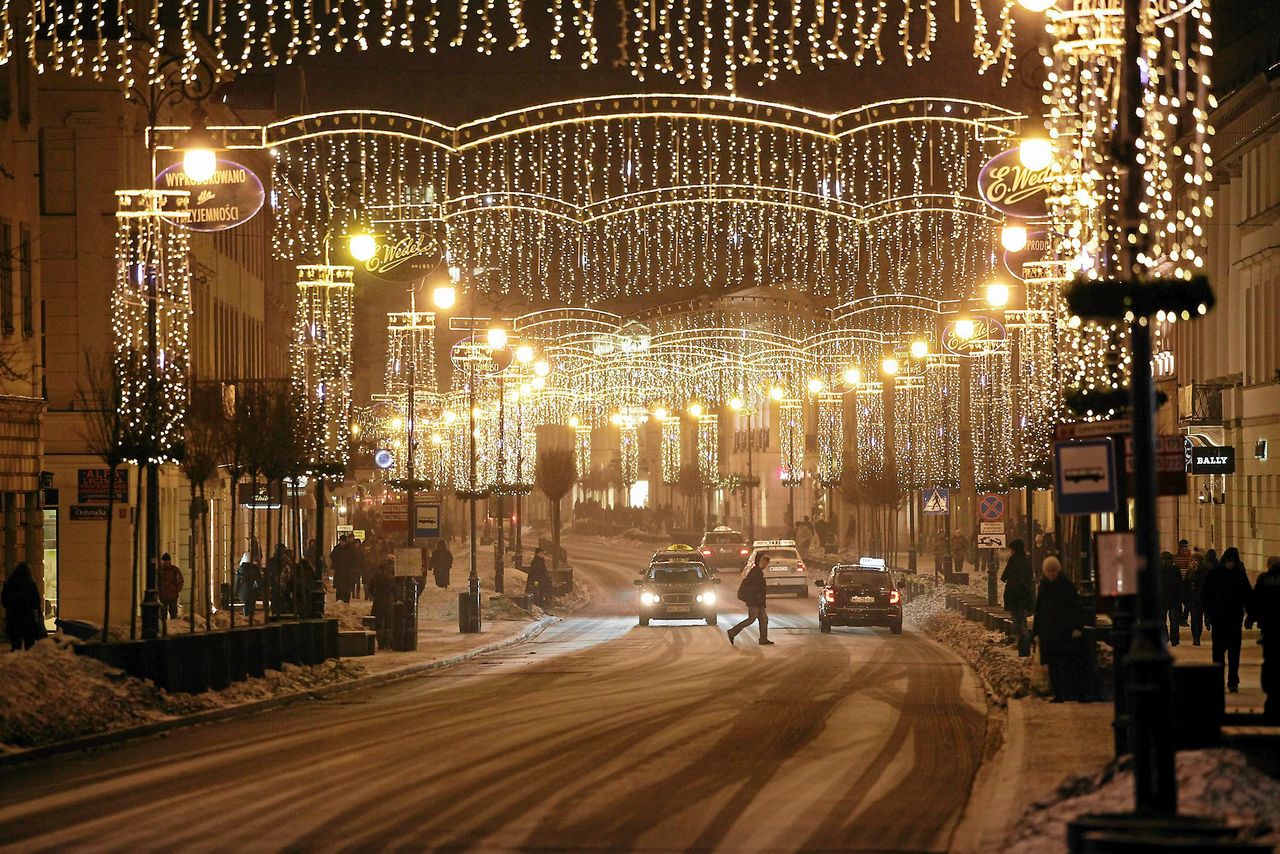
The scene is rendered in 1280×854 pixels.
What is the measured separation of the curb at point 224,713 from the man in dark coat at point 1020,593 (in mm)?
9209

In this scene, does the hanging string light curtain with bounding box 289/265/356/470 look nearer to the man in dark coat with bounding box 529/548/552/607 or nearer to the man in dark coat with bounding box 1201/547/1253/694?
the man in dark coat with bounding box 529/548/552/607

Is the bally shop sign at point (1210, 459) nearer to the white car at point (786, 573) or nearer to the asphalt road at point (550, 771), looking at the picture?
the asphalt road at point (550, 771)

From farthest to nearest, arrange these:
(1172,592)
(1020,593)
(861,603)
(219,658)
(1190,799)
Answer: (861,603) < (1172,592) < (1020,593) < (219,658) < (1190,799)

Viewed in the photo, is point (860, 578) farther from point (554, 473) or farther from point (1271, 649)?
point (554, 473)

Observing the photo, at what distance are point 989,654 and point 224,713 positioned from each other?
1176 centimetres

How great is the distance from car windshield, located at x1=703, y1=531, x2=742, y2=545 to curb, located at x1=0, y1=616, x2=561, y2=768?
42.1m

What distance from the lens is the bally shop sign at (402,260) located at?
116 ft

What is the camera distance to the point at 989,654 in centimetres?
2962

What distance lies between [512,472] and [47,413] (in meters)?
34.6

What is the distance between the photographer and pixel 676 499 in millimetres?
141875

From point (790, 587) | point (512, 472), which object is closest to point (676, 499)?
point (512, 472)

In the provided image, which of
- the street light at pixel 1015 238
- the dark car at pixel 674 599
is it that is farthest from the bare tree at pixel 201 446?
the dark car at pixel 674 599

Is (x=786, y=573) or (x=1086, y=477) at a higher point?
(x=1086, y=477)

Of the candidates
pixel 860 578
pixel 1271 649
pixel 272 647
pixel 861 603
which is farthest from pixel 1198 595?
pixel 1271 649
